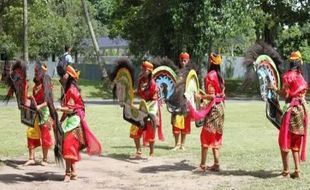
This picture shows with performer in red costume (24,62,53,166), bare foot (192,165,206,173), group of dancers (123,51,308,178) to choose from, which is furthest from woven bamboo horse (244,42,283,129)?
performer in red costume (24,62,53,166)

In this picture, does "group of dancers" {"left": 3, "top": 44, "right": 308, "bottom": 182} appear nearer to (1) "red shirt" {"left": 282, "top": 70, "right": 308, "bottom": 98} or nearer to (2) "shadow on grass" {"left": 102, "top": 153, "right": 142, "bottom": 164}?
(1) "red shirt" {"left": 282, "top": 70, "right": 308, "bottom": 98}

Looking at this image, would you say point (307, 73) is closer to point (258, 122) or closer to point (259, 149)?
point (258, 122)

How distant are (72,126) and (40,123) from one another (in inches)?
73.6

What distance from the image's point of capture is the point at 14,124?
1917cm

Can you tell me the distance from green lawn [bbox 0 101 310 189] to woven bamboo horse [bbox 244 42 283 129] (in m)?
1.07

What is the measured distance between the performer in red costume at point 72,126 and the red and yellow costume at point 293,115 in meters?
3.13

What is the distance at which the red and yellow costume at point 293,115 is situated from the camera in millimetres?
10109

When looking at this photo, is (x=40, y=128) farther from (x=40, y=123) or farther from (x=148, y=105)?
(x=148, y=105)

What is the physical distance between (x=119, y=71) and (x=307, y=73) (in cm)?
3714

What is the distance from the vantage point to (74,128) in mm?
Answer: 10086

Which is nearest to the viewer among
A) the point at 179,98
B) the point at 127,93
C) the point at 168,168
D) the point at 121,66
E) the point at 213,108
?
the point at 213,108

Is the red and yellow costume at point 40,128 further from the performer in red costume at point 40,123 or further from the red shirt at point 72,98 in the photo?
the red shirt at point 72,98

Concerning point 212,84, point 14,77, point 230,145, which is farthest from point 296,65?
point 14,77

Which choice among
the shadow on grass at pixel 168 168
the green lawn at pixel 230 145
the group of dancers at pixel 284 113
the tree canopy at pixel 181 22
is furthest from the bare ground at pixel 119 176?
the tree canopy at pixel 181 22
